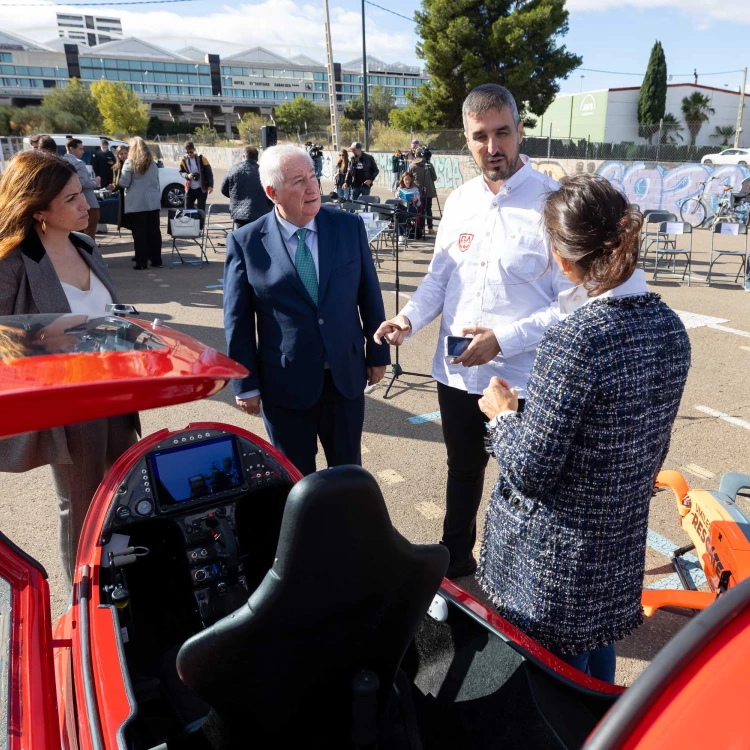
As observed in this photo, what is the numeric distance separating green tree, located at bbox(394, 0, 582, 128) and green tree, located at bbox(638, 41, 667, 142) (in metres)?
13.0

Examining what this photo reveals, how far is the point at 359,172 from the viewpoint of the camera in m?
14.9

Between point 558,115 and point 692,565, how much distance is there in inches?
2265

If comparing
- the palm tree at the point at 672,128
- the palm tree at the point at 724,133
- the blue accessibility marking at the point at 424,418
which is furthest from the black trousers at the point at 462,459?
the palm tree at the point at 724,133

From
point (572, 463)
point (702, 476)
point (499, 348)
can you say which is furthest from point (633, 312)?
point (702, 476)

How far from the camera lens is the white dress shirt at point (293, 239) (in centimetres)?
281

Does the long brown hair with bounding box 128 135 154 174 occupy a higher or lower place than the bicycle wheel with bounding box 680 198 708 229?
higher

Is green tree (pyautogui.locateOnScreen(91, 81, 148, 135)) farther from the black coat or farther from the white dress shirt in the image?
the white dress shirt

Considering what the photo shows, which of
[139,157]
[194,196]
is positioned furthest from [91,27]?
[139,157]

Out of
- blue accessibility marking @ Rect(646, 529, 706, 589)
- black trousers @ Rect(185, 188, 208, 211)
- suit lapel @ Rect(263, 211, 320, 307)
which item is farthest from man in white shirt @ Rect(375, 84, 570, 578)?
black trousers @ Rect(185, 188, 208, 211)

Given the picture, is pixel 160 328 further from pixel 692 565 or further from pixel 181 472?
pixel 692 565

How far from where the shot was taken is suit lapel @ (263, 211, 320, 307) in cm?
275

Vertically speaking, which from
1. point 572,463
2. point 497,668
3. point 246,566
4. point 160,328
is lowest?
point 246,566

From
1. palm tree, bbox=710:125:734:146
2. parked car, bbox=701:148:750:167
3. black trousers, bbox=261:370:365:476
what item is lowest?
black trousers, bbox=261:370:365:476

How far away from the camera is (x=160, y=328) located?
1.72 metres
